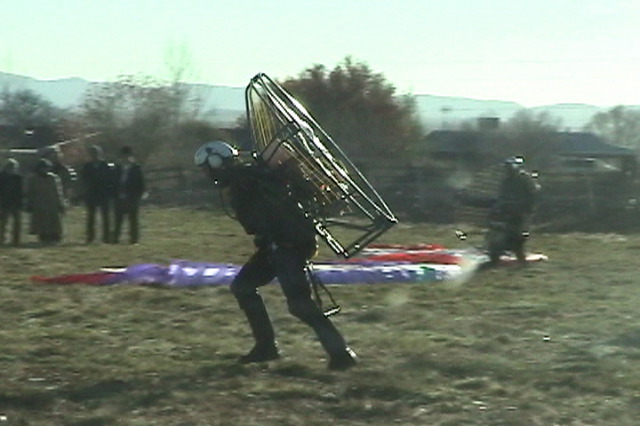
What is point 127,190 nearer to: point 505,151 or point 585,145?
point 505,151

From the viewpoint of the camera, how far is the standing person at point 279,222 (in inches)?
356

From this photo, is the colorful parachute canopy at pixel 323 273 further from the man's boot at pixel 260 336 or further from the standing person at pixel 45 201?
the standing person at pixel 45 201

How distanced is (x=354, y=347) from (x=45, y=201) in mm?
11514

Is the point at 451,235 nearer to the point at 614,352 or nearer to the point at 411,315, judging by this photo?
the point at 411,315

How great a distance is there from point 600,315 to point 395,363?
3.81 m

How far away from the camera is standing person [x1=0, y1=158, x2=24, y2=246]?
20359 mm

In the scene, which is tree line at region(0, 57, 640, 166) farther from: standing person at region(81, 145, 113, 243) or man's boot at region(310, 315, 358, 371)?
man's boot at region(310, 315, 358, 371)

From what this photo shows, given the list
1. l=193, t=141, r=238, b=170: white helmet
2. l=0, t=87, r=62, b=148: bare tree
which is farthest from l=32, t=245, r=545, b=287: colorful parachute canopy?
l=0, t=87, r=62, b=148: bare tree

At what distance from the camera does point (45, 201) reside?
20594 mm

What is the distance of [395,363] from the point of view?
9523mm

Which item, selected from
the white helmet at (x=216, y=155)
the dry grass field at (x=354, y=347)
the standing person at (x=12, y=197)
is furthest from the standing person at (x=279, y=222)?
the standing person at (x=12, y=197)

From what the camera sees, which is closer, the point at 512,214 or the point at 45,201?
the point at 512,214

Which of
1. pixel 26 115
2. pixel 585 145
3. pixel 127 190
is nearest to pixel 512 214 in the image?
pixel 127 190

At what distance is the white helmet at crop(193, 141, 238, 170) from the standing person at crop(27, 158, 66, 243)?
12.1m
